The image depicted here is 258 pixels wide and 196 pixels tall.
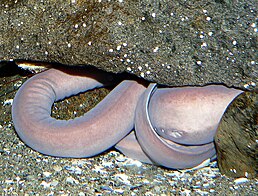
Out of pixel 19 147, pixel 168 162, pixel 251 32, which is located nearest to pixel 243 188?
pixel 168 162

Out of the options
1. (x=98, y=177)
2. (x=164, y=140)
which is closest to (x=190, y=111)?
(x=164, y=140)

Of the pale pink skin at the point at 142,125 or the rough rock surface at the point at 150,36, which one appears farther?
the pale pink skin at the point at 142,125

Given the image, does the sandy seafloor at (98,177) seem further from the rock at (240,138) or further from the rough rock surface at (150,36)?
the rough rock surface at (150,36)

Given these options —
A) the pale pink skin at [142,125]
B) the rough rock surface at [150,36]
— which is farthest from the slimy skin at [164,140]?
the rough rock surface at [150,36]

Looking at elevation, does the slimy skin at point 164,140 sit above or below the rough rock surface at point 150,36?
Result: below

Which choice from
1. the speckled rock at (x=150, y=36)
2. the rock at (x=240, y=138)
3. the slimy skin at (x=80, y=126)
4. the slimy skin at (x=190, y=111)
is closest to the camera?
the speckled rock at (x=150, y=36)

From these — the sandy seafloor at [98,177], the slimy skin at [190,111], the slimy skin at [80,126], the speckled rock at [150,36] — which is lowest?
the sandy seafloor at [98,177]

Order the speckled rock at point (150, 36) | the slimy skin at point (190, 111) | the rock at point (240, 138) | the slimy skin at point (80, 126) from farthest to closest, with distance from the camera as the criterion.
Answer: the slimy skin at point (80, 126)
the slimy skin at point (190, 111)
the rock at point (240, 138)
the speckled rock at point (150, 36)
